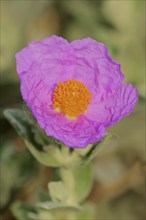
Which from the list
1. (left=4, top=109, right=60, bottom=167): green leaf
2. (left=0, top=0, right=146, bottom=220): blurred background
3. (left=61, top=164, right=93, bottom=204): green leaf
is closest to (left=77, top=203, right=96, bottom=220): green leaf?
(left=61, top=164, right=93, bottom=204): green leaf

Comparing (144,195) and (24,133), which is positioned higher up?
(24,133)

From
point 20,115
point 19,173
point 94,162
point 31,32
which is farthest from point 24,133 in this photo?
point 31,32

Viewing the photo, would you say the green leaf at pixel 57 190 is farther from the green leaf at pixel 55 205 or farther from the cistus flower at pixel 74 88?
the cistus flower at pixel 74 88

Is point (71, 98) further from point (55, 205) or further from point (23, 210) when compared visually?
point (23, 210)

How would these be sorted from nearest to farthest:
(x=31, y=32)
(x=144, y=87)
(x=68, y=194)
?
(x=68, y=194), (x=144, y=87), (x=31, y=32)

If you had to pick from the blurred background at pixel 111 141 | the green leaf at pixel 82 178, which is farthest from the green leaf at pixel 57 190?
the blurred background at pixel 111 141

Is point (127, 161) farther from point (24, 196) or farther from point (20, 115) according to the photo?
point (20, 115)

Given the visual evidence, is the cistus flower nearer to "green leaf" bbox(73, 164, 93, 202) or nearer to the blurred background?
"green leaf" bbox(73, 164, 93, 202)
